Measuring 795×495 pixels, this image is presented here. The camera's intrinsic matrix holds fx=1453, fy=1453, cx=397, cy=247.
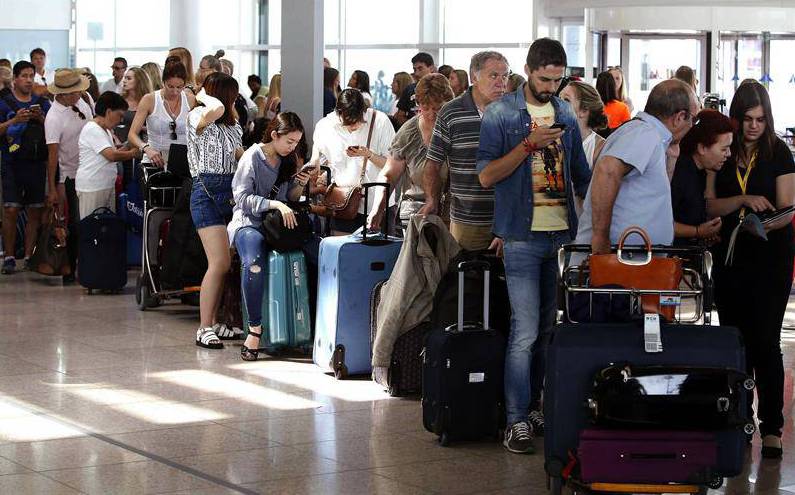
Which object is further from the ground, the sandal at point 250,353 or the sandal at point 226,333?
the sandal at point 226,333

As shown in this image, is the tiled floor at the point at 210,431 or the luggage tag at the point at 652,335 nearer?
the luggage tag at the point at 652,335

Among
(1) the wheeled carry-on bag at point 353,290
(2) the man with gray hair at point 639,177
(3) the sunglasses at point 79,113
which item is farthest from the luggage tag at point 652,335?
(3) the sunglasses at point 79,113

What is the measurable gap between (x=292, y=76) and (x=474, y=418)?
15.8 ft

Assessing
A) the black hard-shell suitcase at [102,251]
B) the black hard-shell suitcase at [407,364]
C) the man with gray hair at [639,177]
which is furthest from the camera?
the black hard-shell suitcase at [102,251]

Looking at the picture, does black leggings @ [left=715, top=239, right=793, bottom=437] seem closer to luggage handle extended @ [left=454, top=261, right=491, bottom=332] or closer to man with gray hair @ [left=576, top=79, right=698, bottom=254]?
man with gray hair @ [left=576, top=79, right=698, bottom=254]

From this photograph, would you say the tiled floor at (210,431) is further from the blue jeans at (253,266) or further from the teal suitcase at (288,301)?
the blue jeans at (253,266)

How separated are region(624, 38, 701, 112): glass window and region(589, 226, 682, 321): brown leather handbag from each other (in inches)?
502

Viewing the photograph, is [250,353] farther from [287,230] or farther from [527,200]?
[527,200]

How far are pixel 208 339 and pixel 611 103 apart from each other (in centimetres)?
368

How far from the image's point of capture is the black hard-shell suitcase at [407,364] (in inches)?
285

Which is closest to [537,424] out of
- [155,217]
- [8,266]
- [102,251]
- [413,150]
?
[413,150]

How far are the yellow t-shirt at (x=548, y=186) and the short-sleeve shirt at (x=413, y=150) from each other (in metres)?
1.80

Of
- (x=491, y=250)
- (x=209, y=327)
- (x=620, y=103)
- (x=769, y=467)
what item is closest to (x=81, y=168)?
(x=209, y=327)

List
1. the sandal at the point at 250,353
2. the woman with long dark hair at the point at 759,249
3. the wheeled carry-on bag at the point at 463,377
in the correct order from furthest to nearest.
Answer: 1. the sandal at the point at 250,353
2. the wheeled carry-on bag at the point at 463,377
3. the woman with long dark hair at the point at 759,249
